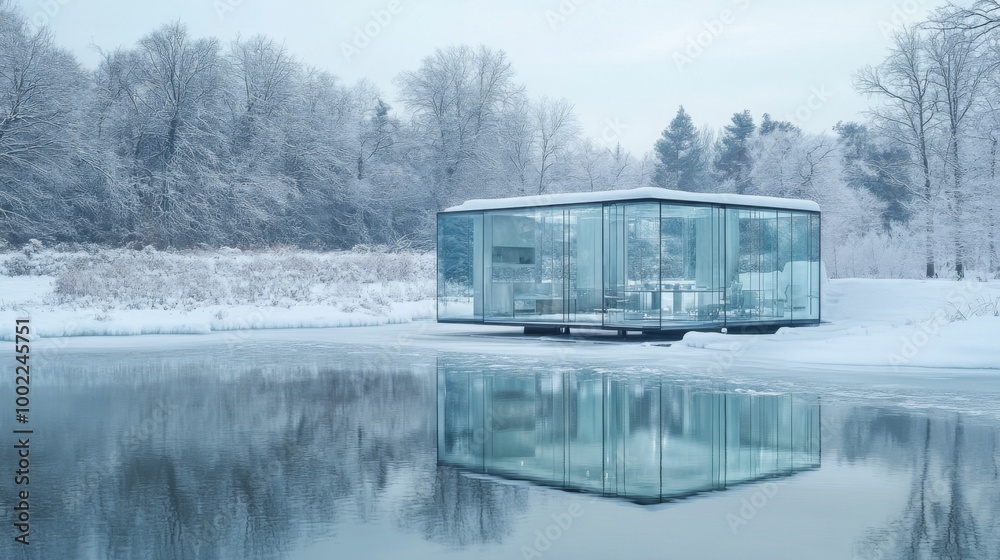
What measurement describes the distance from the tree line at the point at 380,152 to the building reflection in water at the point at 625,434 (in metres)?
17.0

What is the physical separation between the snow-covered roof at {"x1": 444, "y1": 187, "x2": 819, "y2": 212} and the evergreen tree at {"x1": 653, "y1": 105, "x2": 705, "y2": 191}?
45.3 metres

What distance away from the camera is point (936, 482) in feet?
25.5

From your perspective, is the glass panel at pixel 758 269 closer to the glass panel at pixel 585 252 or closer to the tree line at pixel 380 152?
the glass panel at pixel 585 252

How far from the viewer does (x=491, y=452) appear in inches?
367

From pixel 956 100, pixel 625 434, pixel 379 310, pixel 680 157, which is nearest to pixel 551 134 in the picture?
pixel 680 157

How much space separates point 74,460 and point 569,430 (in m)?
4.63

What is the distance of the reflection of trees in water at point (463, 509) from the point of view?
20.8 feet

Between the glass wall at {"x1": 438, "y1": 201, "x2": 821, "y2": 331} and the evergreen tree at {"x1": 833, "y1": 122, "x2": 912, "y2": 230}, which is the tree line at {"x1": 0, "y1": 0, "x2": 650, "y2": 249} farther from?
the glass wall at {"x1": 438, "y1": 201, "x2": 821, "y2": 331}

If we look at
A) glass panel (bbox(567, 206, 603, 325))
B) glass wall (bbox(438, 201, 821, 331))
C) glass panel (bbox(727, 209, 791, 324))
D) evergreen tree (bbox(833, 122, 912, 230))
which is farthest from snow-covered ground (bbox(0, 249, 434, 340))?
evergreen tree (bbox(833, 122, 912, 230))

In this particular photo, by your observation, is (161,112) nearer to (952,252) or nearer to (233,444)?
(952,252)

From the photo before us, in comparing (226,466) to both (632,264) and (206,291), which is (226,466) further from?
(206,291)

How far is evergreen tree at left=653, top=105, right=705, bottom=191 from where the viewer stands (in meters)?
71.8

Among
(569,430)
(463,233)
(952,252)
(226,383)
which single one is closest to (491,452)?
(569,430)

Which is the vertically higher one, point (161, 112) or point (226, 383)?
point (161, 112)
